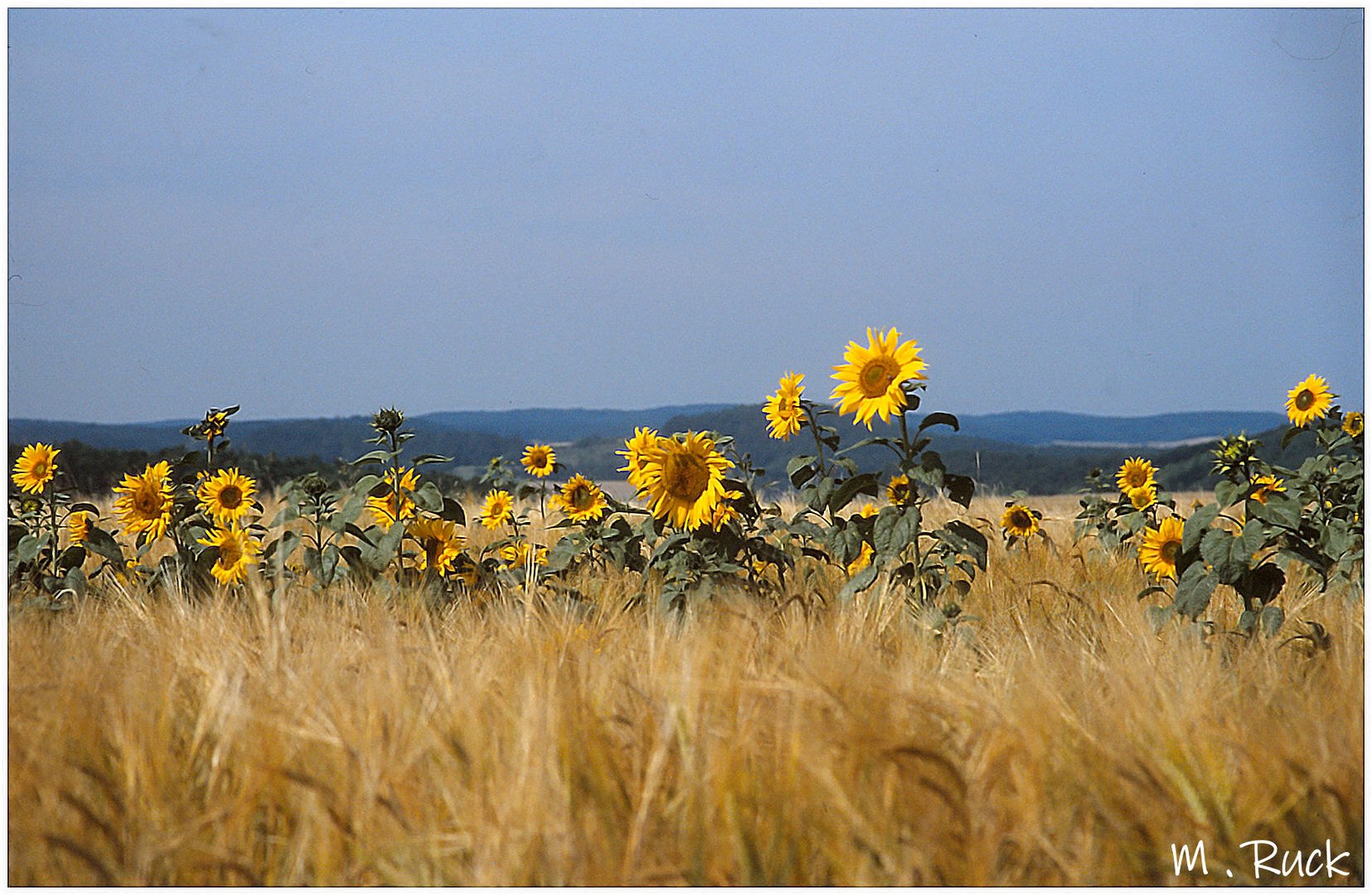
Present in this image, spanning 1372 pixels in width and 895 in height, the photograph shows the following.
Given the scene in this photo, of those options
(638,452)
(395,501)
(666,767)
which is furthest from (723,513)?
(666,767)

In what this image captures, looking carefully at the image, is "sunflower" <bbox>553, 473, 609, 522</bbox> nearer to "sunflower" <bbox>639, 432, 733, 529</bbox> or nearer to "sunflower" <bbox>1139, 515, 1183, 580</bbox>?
"sunflower" <bbox>639, 432, 733, 529</bbox>

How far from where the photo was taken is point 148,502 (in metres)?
4.08

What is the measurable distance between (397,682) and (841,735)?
76 centimetres

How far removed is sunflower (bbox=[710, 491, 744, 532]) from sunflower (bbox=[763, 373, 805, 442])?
1.38 feet

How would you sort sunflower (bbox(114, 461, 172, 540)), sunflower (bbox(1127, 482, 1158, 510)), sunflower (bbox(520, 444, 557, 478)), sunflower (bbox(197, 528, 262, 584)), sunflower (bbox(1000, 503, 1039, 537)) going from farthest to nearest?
sunflower (bbox(520, 444, 557, 478)) < sunflower (bbox(1000, 503, 1039, 537)) < sunflower (bbox(1127, 482, 1158, 510)) < sunflower (bbox(114, 461, 172, 540)) < sunflower (bbox(197, 528, 262, 584))

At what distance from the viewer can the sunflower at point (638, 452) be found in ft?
11.9

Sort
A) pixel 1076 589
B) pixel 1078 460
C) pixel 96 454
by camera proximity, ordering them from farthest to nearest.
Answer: pixel 1078 460 → pixel 96 454 → pixel 1076 589

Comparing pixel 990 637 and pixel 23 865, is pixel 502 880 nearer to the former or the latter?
pixel 23 865

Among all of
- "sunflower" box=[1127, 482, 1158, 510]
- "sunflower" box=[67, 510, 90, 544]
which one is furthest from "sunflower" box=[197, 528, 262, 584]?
"sunflower" box=[1127, 482, 1158, 510]

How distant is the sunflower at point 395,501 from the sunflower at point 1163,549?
7.99 feet

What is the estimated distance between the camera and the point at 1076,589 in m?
4.22

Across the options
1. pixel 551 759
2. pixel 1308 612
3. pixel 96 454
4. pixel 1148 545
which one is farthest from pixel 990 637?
pixel 96 454

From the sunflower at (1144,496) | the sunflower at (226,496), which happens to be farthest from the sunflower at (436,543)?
the sunflower at (1144,496)

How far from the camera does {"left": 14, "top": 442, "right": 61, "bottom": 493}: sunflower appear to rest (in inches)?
157
